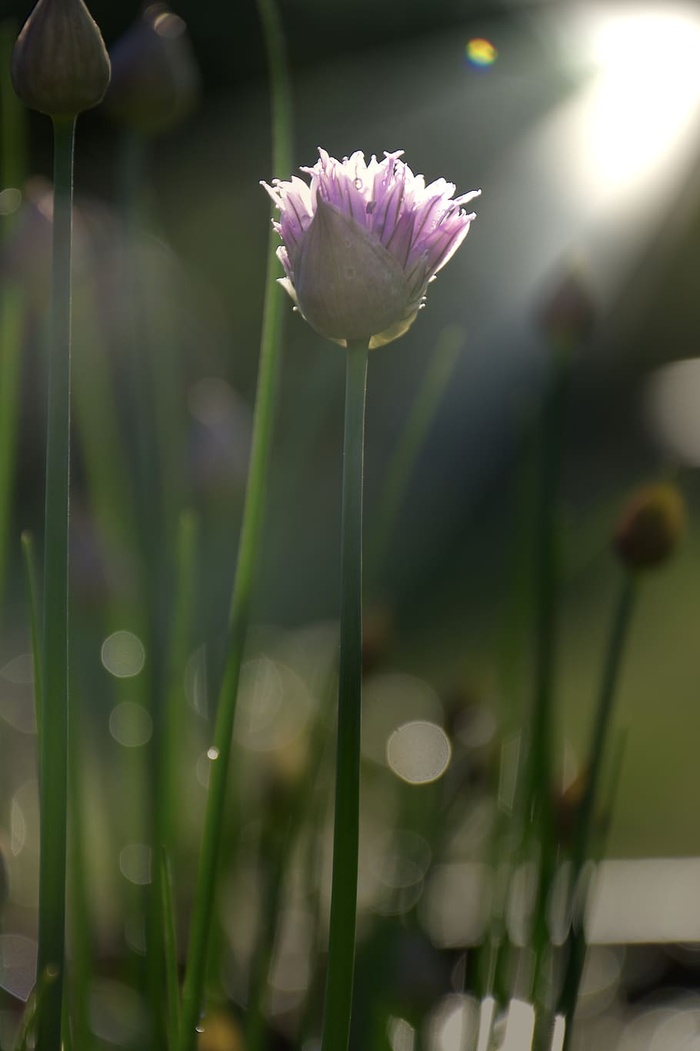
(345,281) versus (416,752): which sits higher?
(345,281)

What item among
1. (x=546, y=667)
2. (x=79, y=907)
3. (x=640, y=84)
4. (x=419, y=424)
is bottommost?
(x=79, y=907)

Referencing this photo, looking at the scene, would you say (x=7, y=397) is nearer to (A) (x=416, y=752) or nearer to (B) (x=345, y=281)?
(B) (x=345, y=281)

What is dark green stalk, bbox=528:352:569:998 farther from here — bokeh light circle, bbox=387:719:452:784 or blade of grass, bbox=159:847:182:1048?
bokeh light circle, bbox=387:719:452:784

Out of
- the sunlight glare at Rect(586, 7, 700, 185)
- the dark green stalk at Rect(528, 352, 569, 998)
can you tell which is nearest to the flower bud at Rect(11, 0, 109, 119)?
the dark green stalk at Rect(528, 352, 569, 998)

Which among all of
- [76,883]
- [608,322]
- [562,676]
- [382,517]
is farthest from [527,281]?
[76,883]

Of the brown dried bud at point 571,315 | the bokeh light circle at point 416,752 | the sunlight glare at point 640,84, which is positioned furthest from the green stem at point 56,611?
the sunlight glare at point 640,84

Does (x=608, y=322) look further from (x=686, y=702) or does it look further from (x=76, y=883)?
(x=76, y=883)

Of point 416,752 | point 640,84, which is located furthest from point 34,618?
point 640,84

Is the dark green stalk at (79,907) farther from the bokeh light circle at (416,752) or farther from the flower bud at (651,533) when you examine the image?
the bokeh light circle at (416,752)
